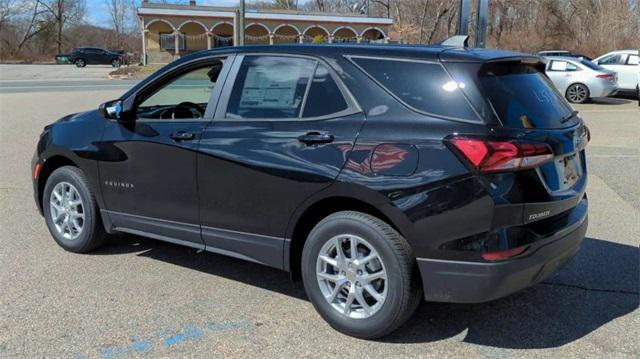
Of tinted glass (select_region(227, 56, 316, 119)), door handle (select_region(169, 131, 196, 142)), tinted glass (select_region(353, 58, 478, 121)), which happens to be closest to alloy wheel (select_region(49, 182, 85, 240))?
door handle (select_region(169, 131, 196, 142))

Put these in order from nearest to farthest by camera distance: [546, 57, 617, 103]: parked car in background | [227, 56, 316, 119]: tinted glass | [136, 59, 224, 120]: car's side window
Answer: [227, 56, 316, 119]: tinted glass, [136, 59, 224, 120]: car's side window, [546, 57, 617, 103]: parked car in background

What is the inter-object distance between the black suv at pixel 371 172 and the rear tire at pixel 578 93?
17.1 m

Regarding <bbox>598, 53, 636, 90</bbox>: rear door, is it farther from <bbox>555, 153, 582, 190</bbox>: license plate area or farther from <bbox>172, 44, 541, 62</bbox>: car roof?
<bbox>555, 153, 582, 190</bbox>: license plate area

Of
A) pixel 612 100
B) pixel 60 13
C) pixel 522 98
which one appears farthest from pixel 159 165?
pixel 60 13

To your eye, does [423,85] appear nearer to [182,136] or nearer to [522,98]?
[522,98]

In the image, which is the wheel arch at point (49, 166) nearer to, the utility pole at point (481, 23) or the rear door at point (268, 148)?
the rear door at point (268, 148)

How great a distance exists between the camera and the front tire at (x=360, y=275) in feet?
11.4

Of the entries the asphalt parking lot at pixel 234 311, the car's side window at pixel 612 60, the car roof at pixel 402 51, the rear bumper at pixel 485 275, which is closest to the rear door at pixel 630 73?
the car's side window at pixel 612 60

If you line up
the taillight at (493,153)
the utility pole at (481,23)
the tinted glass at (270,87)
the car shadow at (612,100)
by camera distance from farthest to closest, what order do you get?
1. the car shadow at (612,100)
2. the utility pole at (481,23)
3. the tinted glass at (270,87)
4. the taillight at (493,153)

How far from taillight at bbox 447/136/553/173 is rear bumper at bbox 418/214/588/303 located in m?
0.50

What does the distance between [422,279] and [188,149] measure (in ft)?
6.40

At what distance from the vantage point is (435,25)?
46.5m

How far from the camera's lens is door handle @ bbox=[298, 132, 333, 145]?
370 centimetres

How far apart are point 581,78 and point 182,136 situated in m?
18.0
